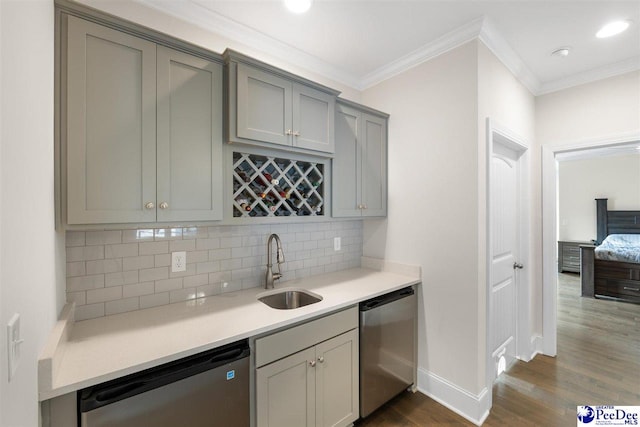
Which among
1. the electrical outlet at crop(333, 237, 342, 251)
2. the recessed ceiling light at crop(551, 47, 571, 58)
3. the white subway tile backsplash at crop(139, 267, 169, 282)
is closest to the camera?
the white subway tile backsplash at crop(139, 267, 169, 282)

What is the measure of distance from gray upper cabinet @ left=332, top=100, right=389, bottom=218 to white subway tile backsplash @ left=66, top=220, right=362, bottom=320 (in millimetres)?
422

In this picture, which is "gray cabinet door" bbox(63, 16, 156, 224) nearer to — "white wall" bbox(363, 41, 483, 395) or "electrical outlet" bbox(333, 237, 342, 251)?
"electrical outlet" bbox(333, 237, 342, 251)

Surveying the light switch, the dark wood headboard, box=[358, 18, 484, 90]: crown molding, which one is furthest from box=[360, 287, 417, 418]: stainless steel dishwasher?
the dark wood headboard

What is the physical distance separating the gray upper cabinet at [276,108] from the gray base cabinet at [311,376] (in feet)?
3.78

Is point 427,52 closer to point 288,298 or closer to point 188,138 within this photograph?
point 188,138

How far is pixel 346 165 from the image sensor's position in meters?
2.32

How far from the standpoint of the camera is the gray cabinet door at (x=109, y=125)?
4.07ft

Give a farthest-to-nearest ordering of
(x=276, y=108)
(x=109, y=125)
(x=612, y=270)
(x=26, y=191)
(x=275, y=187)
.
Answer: (x=612, y=270), (x=275, y=187), (x=276, y=108), (x=109, y=125), (x=26, y=191)

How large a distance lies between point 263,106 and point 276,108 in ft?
0.30

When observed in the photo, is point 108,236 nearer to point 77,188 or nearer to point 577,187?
point 77,188

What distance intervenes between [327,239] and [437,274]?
96cm

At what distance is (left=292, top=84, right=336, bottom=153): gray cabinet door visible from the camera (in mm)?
1919

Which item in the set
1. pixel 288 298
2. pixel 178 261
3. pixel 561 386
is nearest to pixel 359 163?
pixel 288 298

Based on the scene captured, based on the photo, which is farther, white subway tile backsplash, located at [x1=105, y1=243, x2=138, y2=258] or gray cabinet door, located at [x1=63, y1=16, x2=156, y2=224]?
white subway tile backsplash, located at [x1=105, y1=243, x2=138, y2=258]
